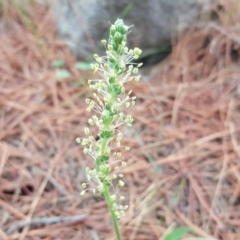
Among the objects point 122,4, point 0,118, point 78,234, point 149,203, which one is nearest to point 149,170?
point 149,203

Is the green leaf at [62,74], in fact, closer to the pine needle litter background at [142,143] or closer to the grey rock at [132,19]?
the pine needle litter background at [142,143]

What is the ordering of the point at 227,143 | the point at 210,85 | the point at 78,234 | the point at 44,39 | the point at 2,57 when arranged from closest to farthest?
the point at 78,234 → the point at 227,143 → the point at 210,85 → the point at 2,57 → the point at 44,39

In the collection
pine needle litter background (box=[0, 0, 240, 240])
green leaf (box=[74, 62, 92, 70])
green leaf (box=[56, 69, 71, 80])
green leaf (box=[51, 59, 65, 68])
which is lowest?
pine needle litter background (box=[0, 0, 240, 240])

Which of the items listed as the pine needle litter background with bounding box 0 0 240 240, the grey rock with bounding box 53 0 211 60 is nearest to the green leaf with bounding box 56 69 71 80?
the pine needle litter background with bounding box 0 0 240 240

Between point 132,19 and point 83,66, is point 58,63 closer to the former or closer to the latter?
point 83,66

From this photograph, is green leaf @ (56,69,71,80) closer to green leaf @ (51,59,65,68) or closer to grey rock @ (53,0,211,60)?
green leaf @ (51,59,65,68)

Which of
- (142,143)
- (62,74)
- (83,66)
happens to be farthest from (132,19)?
(142,143)

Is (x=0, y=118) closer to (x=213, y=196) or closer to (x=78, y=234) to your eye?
(x=78, y=234)
